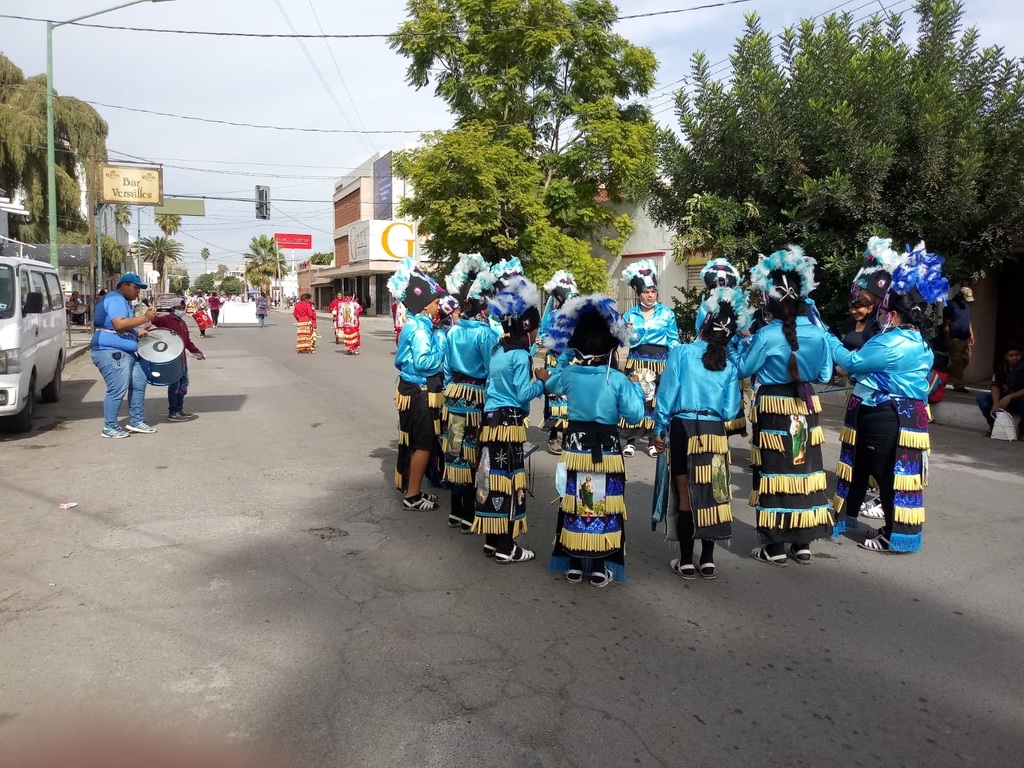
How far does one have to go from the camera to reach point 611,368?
454 centimetres

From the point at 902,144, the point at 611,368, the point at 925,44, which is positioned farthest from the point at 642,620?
the point at 925,44

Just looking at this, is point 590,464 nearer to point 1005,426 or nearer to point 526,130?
point 1005,426

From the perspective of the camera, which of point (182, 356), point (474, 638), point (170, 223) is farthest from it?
point (170, 223)

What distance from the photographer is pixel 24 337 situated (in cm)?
A: 861

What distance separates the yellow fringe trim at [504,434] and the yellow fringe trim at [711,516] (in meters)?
1.19

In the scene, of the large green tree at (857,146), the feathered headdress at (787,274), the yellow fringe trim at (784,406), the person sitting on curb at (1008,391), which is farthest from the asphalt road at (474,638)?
the large green tree at (857,146)

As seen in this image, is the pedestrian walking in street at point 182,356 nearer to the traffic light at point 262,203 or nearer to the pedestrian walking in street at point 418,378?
the pedestrian walking in street at point 418,378

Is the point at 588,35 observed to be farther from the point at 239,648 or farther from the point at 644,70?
the point at 239,648

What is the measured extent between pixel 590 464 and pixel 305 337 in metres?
18.0

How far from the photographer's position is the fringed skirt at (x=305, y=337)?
21.1 metres

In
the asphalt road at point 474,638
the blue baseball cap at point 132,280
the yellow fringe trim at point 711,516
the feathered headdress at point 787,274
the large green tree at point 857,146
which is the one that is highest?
the large green tree at point 857,146

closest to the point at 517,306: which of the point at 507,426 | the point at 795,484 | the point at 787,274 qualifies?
the point at 507,426

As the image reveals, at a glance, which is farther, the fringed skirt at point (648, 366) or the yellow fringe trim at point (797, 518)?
the fringed skirt at point (648, 366)

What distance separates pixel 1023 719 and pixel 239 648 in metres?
3.55
